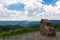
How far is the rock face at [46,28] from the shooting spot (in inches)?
256

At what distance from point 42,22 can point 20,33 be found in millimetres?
1104

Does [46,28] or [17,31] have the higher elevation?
[46,28]

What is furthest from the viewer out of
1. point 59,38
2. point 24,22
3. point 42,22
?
point 42,22

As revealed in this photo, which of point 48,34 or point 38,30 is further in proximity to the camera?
point 38,30

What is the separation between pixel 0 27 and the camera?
6457mm

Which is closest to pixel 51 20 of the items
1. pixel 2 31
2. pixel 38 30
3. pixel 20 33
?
pixel 38 30

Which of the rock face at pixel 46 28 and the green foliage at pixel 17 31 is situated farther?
the rock face at pixel 46 28

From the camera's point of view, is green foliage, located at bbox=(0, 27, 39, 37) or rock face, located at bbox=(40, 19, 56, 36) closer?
green foliage, located at bbox=(0, 27, 39, 37)

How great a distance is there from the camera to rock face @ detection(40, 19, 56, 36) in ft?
21.3

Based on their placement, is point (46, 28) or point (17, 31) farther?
point (17, 31)

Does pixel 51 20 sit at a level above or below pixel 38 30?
above

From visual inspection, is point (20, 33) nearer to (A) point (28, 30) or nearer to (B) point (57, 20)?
(A) point (28, 30)

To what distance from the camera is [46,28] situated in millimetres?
6684

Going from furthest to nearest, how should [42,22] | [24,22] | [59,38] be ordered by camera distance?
[42,22], [24,22], [59,38]
